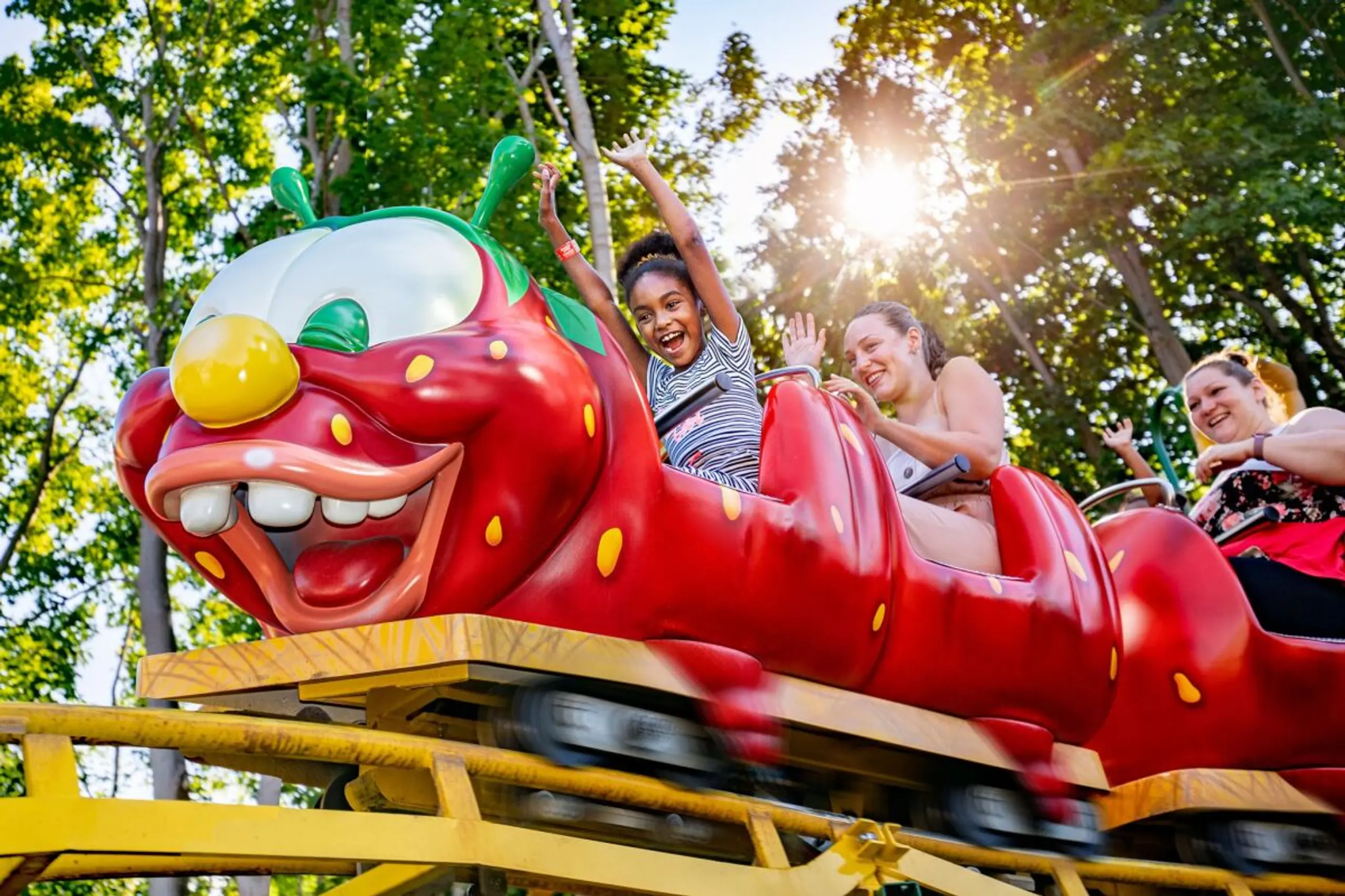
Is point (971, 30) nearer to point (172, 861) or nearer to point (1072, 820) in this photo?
point (1072, 820)

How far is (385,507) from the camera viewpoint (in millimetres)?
2912

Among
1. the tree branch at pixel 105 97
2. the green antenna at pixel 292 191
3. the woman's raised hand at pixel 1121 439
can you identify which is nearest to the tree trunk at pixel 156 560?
the tree branch at pixel 105 97

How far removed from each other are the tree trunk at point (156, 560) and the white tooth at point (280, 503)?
219 inches

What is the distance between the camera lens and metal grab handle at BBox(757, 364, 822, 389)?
11.9 ft

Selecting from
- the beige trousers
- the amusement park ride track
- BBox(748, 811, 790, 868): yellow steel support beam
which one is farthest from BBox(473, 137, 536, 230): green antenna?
BBox(748, 811, 790, 868): yellow steel support beam

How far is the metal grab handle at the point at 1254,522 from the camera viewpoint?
438cm

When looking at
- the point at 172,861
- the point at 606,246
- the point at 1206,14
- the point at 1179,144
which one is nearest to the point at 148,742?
the point at 172,861

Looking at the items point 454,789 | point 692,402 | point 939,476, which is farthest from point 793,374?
point 454,789

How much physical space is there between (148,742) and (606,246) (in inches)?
251

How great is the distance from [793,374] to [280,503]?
4.75 ft

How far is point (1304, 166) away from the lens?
1216 cm

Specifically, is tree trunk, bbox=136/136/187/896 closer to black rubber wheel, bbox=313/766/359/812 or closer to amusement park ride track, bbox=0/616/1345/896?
black rubber wheel, bbox=313/766/359/812

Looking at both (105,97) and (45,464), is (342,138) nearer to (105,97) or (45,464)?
(105,97)

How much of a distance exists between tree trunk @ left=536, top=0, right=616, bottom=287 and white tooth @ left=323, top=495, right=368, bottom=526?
5.31 m
